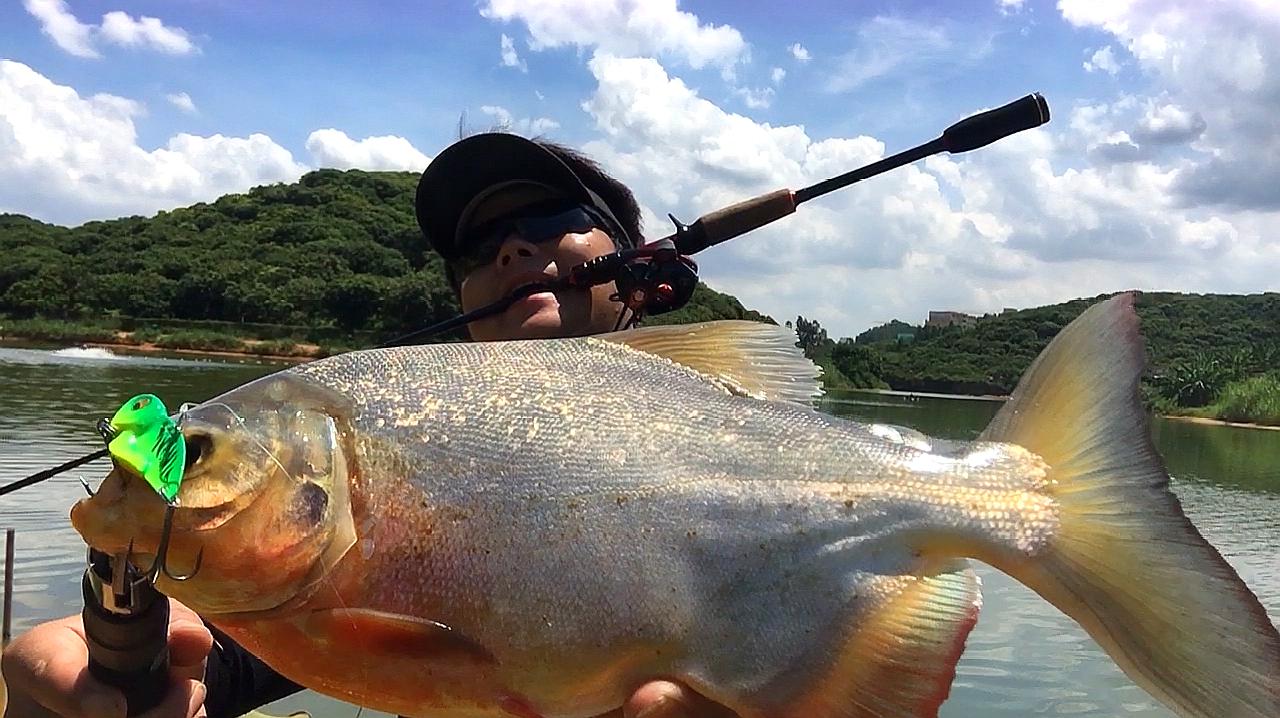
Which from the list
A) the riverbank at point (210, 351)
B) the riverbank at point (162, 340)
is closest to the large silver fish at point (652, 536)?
the riverbank at point (210, 351)

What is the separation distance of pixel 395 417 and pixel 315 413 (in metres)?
0.14

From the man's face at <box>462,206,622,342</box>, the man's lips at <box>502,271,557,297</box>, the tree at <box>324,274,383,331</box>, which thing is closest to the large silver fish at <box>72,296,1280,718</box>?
the man's face at <box>462,206,622,342</box>

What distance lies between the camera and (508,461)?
1.87 meters

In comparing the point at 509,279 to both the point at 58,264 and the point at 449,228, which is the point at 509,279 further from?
the point at 58,264

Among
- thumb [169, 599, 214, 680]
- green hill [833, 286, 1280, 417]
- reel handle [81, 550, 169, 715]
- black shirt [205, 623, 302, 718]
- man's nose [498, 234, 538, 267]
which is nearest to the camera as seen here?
reel handle [81, 550, 169, 715]

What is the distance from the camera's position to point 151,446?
165 cm

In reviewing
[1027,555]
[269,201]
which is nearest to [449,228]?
[1027,555]

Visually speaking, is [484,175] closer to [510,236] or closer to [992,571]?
[510,236]

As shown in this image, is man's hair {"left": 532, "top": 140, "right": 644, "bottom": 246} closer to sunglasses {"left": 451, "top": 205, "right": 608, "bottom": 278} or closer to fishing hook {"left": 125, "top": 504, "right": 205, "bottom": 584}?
sunglasses {"left": 451, "top": 205, "right": 608, "bottom": 278}

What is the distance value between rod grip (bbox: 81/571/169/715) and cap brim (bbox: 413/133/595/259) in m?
1.81

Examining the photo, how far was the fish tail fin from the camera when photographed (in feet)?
5.79

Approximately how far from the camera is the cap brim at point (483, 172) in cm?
364

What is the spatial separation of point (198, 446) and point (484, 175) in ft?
7.09

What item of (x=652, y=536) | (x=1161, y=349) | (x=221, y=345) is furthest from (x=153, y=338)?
(x=1161, y=349)
